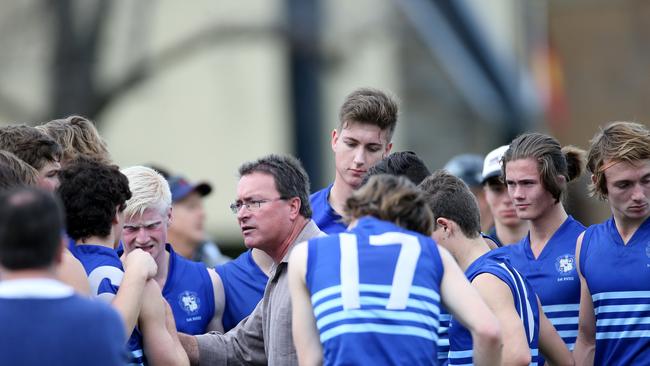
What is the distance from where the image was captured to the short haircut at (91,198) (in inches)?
220

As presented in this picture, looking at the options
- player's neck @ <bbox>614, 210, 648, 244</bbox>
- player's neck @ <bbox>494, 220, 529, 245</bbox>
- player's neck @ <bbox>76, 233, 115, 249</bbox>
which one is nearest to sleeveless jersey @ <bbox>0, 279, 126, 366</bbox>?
player's neck @ <bbox>76, 233, 115, 249</bbox>

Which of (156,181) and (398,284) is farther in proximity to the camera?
(156,181)

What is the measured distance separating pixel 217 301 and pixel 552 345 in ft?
5.53

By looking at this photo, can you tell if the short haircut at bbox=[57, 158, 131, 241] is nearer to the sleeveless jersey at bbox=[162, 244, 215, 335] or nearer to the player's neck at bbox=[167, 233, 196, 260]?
the sleeveless jersey at bbox=[162, 244, 215, 335]

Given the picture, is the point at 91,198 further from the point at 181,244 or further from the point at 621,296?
the point at 181,244

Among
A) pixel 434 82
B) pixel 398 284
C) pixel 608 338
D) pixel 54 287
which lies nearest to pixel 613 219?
pixel 608 338

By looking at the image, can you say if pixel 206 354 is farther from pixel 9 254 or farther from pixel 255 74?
pixel 255 74

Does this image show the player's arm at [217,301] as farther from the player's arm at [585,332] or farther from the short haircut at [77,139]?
the player's arm at [585,332]

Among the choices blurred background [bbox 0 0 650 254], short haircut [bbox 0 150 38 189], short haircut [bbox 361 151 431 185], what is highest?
blurred background [bbox 0 0 650 254]

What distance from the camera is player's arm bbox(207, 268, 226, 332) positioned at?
6.35 m

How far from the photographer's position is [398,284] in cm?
475

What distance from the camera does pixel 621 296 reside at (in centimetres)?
614

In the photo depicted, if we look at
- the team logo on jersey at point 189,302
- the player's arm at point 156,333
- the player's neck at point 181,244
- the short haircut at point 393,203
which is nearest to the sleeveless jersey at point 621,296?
the short haircut at point 393,203

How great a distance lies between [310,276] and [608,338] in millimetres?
1975
